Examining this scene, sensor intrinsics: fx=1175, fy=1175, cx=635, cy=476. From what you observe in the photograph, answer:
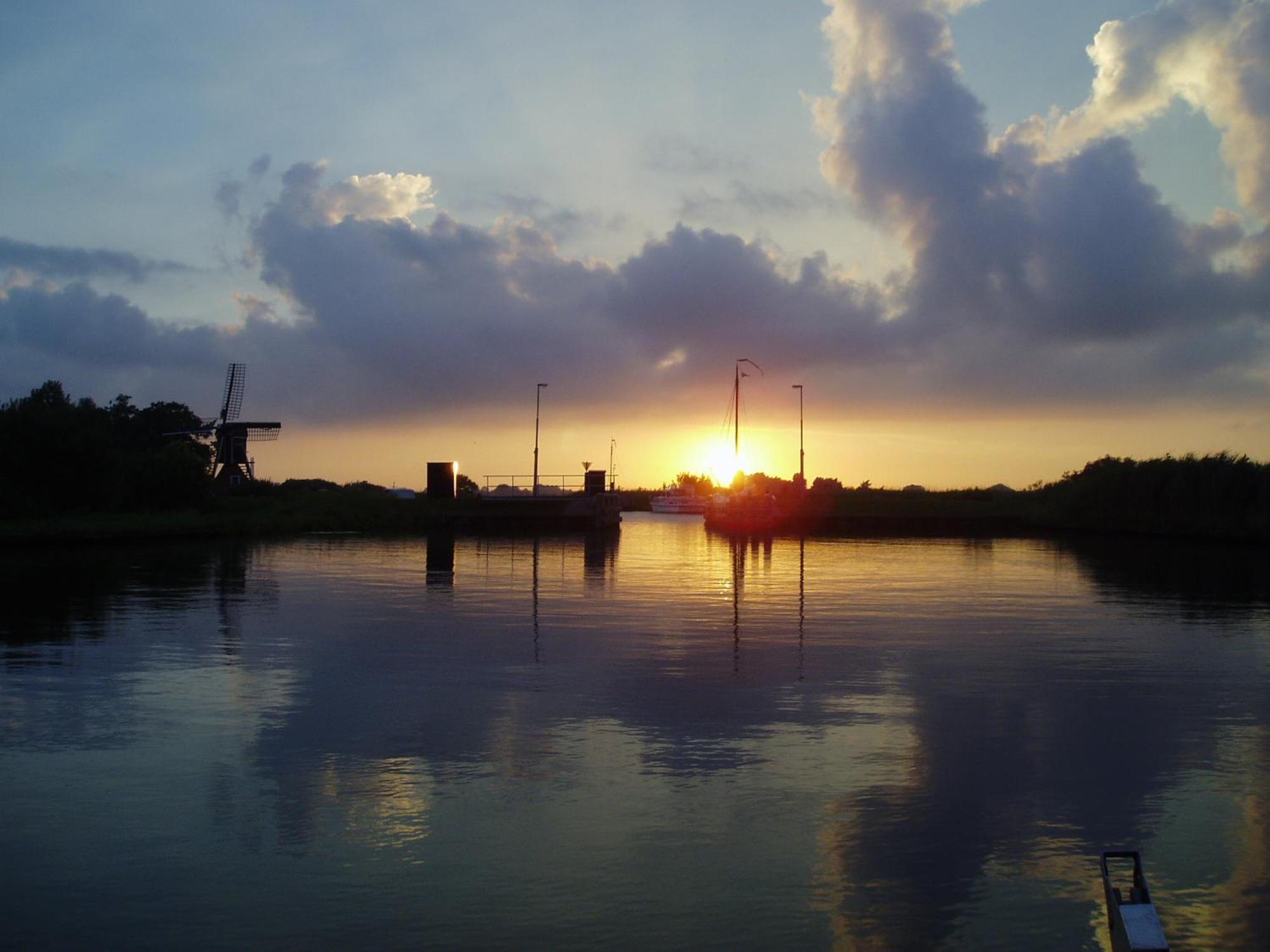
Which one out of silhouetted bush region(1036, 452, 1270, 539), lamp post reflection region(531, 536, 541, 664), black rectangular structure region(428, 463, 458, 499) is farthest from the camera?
black rectangular structure region(428, 463, 458, 499)

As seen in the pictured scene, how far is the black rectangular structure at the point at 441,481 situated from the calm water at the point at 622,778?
7188cm

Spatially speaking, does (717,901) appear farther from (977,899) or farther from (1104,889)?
(1104,889)

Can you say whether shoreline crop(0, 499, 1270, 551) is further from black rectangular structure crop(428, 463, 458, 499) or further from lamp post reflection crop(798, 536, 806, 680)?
lamp post reflection crop(798, 536, 806, 680)

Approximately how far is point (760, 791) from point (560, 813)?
2.07 meters

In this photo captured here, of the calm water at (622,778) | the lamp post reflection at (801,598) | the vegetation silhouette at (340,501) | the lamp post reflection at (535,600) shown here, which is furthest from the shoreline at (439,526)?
the calm water at (622,778)

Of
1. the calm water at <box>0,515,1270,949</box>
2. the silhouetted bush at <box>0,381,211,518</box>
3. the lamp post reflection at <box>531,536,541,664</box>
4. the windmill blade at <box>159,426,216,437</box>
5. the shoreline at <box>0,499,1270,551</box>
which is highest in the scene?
the windmill blade at <box>159,426,216,437</box>

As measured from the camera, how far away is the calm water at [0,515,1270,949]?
8.52 metres

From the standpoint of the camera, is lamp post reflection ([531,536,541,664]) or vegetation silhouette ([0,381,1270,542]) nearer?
lamp post reflection ([531,536,541,664])

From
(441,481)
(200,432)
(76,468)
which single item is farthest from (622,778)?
(200,432)

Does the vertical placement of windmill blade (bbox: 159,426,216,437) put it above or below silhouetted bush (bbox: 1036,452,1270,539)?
above

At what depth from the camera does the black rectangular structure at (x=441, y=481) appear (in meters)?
98.8

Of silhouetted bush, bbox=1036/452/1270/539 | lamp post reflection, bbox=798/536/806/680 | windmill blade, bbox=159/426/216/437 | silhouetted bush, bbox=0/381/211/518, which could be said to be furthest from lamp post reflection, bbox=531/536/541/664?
windmill blade, bbox=159/426/216/437

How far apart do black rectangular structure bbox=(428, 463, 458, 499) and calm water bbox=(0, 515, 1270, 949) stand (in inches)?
2830

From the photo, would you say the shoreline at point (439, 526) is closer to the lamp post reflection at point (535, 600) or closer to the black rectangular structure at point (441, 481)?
the black rectangular structure at point (441, 481)
